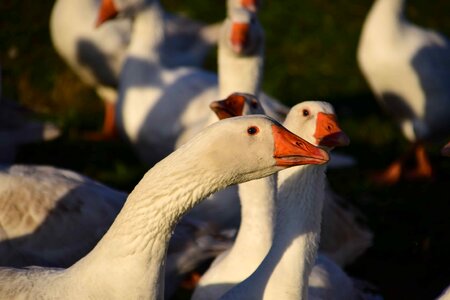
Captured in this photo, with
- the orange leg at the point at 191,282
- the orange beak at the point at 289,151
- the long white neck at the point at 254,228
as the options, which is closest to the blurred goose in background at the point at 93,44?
the orange leg at the point at 191,282

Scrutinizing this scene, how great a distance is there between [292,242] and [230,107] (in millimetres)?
1135

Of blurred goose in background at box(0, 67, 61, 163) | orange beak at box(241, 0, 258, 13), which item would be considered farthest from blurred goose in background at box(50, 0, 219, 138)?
blurred goose in background at box(0, 67, 61, 163)

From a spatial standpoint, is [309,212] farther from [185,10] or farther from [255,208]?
[185,10]

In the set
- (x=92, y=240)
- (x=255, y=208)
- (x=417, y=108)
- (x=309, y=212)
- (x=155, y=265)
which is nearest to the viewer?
(x=155, y=265)

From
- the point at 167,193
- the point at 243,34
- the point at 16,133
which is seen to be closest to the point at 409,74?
the point at 243,34

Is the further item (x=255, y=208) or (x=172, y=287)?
(x=172, y=287)

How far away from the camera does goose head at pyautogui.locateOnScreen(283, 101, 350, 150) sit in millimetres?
4813

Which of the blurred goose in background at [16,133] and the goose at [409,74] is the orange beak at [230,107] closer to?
the blurred goose in background at [16,133]

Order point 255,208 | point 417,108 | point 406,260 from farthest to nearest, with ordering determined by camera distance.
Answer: point 417,108 → point 406,260 → point 255,208

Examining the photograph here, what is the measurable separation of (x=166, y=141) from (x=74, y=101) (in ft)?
10.4

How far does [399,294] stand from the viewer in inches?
271

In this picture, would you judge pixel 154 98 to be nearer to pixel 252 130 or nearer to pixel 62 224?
pixel 62 224

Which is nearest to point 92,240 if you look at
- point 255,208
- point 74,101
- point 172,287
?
point 172,287

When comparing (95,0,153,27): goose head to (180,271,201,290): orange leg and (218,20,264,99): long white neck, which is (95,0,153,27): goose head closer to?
(218,20,264,99): long white neck
